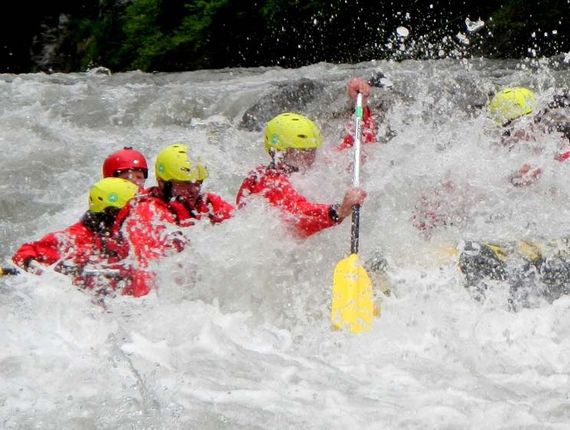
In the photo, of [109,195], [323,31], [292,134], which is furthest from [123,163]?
[323,31]

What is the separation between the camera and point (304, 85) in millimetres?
9312

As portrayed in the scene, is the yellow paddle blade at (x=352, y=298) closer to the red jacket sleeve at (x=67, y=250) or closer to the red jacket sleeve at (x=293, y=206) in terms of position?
the red jacket sleeve at (x=293, y=206)

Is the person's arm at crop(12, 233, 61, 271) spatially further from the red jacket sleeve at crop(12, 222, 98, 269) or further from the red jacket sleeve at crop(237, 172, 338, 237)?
the red jacket sleeve at crop(237, 172, 338, 237)

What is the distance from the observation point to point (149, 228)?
4949 mm

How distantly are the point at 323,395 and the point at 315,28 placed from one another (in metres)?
9.95

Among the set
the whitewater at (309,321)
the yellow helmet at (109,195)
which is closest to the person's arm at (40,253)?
the whitewater at (309,321)

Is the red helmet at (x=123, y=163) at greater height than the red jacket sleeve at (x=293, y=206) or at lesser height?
greater

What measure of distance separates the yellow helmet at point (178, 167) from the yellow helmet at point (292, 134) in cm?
49

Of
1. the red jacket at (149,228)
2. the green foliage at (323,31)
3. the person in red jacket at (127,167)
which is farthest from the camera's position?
the green foliage at (323,31)

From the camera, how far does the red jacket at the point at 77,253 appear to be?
488cm

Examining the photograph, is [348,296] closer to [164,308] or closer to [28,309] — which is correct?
[164,308]

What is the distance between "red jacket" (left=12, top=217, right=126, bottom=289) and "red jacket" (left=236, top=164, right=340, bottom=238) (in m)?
0.83

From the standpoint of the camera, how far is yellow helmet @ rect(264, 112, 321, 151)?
5.27m

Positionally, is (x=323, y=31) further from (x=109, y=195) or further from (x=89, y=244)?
(x=89, y=244)
